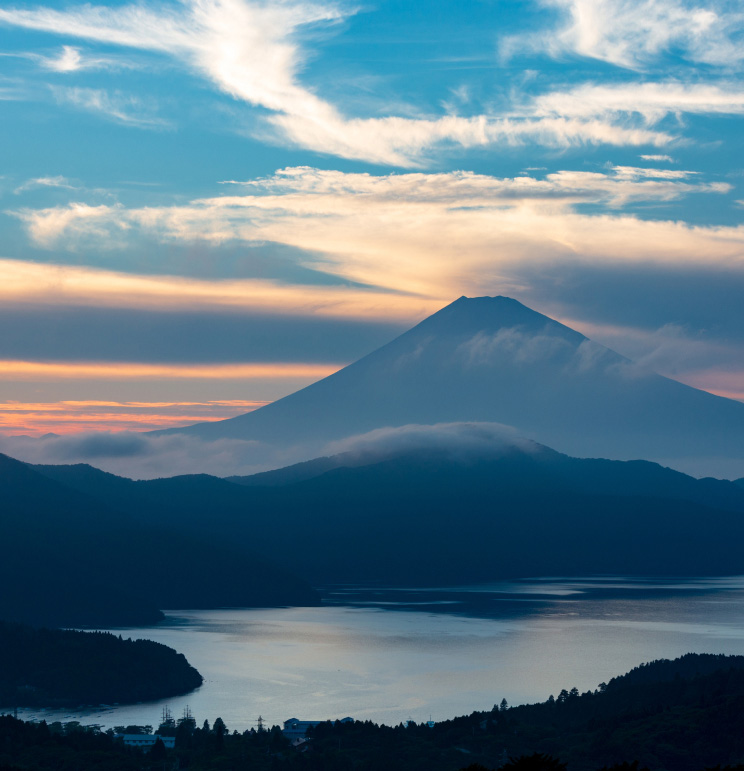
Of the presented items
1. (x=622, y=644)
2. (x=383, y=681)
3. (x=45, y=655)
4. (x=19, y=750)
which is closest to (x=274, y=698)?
(x=383, y=681)

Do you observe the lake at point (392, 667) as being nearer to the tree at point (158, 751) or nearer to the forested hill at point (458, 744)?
the forested hill at point (458, 744)

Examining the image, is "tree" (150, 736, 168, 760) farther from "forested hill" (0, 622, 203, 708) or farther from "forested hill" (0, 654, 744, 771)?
"forested hill" (0, 622, 203, 708)

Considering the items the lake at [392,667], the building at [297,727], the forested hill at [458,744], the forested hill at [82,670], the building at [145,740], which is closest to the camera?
the forested hill at [458,744]

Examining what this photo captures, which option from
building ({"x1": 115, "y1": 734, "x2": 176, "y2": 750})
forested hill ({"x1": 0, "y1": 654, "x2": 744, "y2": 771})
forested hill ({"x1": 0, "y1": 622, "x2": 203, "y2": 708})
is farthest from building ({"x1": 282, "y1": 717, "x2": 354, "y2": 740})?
forested hill ({"x1": 0, "y1": 622, "x2": 203, "y2": 708})

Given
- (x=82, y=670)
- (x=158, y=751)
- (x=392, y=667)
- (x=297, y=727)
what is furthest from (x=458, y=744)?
(x=392, y=667)

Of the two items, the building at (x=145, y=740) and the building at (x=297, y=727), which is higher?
the building at (x=297, y=727)

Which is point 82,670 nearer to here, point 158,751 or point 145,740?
point 145,740

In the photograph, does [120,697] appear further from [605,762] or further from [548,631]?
[548,631]

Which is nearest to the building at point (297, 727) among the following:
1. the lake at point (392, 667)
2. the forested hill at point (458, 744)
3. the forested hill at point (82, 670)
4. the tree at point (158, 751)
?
the forested hill at point (458, 744)
